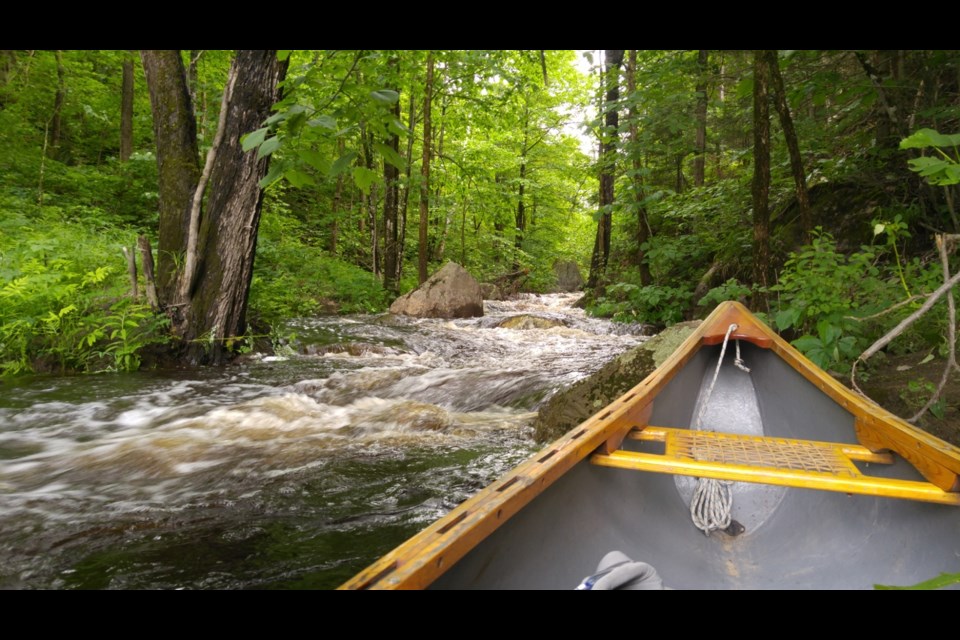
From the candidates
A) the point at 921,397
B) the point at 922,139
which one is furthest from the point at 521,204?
the point at 922,139

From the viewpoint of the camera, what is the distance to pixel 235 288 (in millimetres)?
5516

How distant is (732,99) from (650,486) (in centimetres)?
992

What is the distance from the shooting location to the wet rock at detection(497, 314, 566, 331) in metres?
9.44

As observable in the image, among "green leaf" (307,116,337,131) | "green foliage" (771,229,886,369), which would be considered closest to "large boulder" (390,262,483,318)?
"green foliage" (771,229,886,369)

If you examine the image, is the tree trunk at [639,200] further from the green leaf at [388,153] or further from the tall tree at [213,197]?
the green leaf at [388,153]

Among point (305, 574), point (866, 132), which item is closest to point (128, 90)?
point (305, 574)

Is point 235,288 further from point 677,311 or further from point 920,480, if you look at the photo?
point 677,311

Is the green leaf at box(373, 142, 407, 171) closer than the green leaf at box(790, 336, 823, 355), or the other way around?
the green leaf at box(373, 142, 407, 171)

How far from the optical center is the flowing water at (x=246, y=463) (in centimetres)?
211

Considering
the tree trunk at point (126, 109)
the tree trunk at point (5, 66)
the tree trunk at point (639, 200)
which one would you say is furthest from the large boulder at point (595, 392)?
the tree trunk at point (5, 66)

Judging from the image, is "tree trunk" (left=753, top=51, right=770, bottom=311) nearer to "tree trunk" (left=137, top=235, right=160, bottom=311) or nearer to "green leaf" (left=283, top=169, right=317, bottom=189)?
"green leaf" (left=283, top=169, right=317, bottom=189)

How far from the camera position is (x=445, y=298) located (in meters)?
10.7

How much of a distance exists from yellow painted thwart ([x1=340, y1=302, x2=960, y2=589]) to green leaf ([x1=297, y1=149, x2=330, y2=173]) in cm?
123

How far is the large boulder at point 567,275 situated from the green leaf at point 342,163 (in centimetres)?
2101
